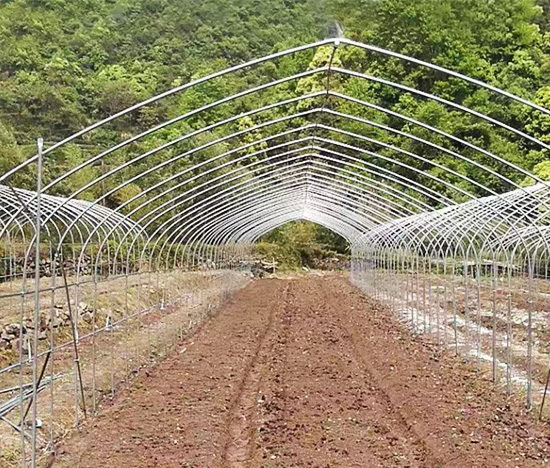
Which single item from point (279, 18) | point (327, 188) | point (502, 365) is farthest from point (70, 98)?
point (502, 365)

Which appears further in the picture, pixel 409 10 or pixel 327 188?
pixel 409 10

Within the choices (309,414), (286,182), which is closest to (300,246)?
(286,182)

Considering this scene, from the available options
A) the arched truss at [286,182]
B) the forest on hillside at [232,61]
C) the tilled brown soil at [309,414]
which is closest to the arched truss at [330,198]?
the arched truss at [286,182]

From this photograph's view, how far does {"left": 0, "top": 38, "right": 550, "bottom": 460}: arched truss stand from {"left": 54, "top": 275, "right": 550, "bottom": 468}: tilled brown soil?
1.02 meters

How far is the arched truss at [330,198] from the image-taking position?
12.3 meters

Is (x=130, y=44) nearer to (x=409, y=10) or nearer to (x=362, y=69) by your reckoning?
(x=409, y=10)

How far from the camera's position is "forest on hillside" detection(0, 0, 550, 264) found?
3450 cm

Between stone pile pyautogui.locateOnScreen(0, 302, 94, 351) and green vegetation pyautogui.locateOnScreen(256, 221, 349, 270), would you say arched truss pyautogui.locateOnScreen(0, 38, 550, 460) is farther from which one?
green vegetation pyautogui.locateOnScreen(256, 221, 349, 270)

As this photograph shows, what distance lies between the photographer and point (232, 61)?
50.6 metres

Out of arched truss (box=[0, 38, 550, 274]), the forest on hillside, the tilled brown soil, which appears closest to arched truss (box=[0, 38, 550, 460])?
arched truss (box=[0, 38, 550, 274])

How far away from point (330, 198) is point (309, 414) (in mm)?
13652

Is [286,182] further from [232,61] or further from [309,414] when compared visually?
[232,61]

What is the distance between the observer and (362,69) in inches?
1288

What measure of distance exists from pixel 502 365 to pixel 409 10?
31.7 metres
